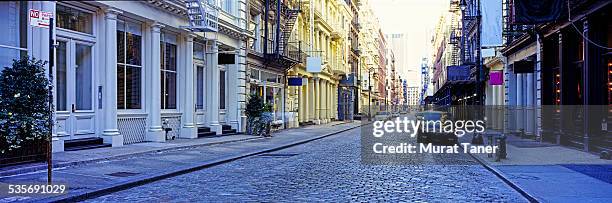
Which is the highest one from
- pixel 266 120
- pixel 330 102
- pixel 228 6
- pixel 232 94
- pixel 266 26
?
pixel 228 6

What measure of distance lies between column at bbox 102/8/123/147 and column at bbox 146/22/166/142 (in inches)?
109

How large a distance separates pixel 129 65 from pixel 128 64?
2.4 inches

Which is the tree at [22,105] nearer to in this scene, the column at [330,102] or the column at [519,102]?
the column at [519,102]

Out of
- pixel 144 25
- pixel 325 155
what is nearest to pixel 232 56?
pixel 144 25

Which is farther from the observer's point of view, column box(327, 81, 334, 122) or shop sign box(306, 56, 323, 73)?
column box(327, 81, 334, 122)

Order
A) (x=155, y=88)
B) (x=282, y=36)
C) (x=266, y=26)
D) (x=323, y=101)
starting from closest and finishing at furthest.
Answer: (x=155, y=88) → (x=266, y=26) → (x=282, y=36) → (x=323, y=101)

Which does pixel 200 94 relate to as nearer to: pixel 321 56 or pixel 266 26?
pixel 266 26

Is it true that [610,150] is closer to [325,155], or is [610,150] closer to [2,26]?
[325,155]

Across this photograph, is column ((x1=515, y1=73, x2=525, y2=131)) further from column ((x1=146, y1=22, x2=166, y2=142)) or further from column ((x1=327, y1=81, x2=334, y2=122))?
column ((x1=327, y1=81, x2=334, y2=122))

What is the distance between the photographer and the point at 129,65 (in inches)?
836

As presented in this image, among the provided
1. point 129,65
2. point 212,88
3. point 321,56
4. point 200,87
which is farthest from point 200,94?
point 321,56

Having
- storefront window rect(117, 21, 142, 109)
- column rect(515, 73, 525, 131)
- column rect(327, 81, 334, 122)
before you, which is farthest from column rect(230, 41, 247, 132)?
column rect(327, 81, 334, 122)

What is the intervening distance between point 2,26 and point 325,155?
10.5 meters

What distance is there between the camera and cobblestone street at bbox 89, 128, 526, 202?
11.2 metres
